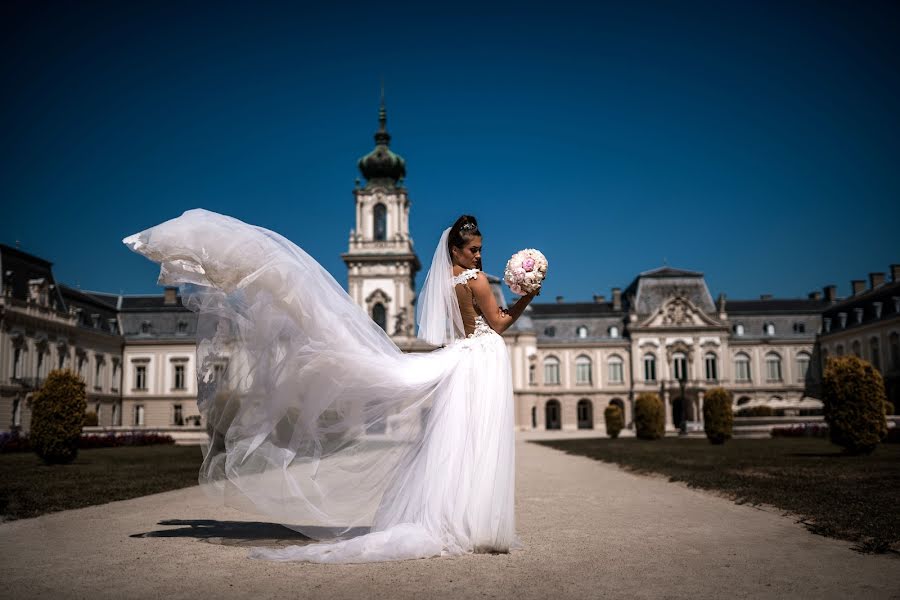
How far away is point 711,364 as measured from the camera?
61906 mm

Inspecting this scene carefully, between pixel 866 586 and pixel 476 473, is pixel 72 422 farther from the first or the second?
pixel 866 586

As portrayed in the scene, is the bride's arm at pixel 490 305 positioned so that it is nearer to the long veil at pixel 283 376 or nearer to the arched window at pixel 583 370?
the long veil at pixel 283 376

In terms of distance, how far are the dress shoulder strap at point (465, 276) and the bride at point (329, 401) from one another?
0.01 meters

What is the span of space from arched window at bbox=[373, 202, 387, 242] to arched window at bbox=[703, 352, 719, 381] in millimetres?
28624

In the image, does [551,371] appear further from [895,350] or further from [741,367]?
[895,350]

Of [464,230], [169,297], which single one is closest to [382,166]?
Answer: [169,297]

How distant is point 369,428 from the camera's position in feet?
20.0

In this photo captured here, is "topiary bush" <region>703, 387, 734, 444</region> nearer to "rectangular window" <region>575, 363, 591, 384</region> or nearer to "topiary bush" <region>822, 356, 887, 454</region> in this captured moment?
"topiary bush" <region>822, 356, 887, 454</region>

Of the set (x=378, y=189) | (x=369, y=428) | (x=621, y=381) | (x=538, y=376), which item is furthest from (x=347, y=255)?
(x=369, y=428)

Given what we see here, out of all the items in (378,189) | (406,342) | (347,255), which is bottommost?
(406,342)

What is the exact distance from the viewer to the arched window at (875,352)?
51.2m

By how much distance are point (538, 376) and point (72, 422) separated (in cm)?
4875

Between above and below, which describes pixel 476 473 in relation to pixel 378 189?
below

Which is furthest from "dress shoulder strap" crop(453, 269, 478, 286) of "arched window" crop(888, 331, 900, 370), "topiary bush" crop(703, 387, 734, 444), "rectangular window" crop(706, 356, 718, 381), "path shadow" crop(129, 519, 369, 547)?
"rectangular window" crop(706, 356, 718, 381)
